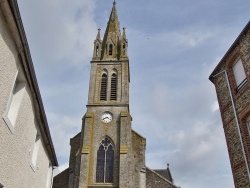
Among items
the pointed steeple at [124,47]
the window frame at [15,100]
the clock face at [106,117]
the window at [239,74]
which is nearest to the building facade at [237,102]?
the window at [239,74]

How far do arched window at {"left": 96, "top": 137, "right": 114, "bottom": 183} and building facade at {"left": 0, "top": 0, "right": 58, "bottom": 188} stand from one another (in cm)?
1442

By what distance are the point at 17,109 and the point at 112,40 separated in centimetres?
2766

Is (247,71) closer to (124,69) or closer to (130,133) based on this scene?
(130,133)

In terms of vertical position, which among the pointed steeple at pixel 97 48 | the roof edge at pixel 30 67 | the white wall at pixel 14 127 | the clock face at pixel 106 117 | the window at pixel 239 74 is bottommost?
the white wall at pixel 14 127

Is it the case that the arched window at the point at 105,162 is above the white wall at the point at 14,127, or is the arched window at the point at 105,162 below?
above

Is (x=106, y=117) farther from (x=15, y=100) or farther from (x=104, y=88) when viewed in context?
(x=15, y=100)

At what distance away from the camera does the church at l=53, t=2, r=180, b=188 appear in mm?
23969

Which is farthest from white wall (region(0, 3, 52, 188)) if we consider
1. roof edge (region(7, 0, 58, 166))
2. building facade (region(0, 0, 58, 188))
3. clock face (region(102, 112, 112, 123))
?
clock face (region(102, 112, 112, 123))

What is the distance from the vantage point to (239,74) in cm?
1145

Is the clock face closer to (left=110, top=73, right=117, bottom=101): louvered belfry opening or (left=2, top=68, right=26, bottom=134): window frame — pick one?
(left=110, top=73, right=117, bottom=101): louvered belfry opening

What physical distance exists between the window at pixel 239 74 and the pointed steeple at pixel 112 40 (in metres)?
21.2

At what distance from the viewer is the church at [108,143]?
24.0 meters

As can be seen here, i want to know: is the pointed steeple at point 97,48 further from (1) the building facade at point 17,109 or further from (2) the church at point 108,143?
(1) the building facade at point 17,109

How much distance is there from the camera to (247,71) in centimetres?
1062
